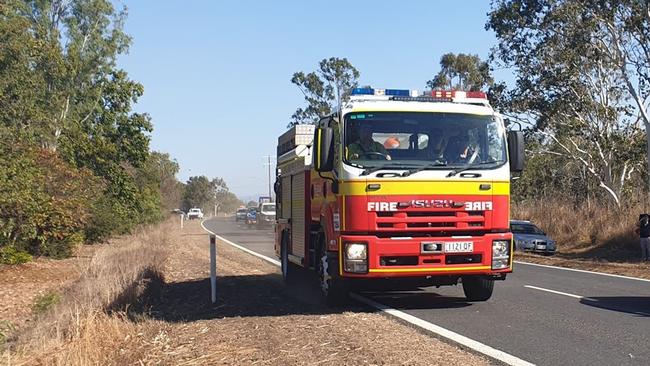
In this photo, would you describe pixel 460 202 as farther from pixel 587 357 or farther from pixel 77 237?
pixel 77 237

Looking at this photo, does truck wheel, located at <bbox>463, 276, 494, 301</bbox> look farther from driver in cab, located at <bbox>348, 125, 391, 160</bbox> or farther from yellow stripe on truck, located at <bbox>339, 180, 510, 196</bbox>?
driver in cab, located at <bbox>348, 125, 391, 160</bbox>

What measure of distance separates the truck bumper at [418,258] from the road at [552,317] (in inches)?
25.7

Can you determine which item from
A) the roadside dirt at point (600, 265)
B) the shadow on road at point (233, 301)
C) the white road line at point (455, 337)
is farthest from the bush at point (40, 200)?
Answer: the roadside dirt at point (600, 265)

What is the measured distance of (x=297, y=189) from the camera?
12.2m

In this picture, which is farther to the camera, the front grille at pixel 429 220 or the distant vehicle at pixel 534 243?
the distant vehicle at pixel 534 243

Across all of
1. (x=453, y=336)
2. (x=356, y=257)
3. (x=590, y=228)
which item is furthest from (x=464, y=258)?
(x=590, y=228)

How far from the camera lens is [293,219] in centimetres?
1261

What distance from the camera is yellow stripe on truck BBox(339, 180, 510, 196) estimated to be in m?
9.05

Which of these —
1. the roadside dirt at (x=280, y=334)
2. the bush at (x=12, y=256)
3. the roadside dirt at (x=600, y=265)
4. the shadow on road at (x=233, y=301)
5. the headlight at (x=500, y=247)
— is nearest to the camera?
the roadside dirt at (x=280, y=334)

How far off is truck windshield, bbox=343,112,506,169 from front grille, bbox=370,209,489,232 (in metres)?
0.61

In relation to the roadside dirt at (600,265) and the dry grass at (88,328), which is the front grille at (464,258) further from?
the roadside dirt at (600,265)

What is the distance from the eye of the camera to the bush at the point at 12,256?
2148 cm

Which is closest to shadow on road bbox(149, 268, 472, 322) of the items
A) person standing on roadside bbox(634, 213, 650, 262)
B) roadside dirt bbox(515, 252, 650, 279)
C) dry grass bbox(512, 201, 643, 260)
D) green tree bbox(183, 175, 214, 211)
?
roadside dirt bbox(515, 252, 650, 279)

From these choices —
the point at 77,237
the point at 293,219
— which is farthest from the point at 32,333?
the point at 77,237
